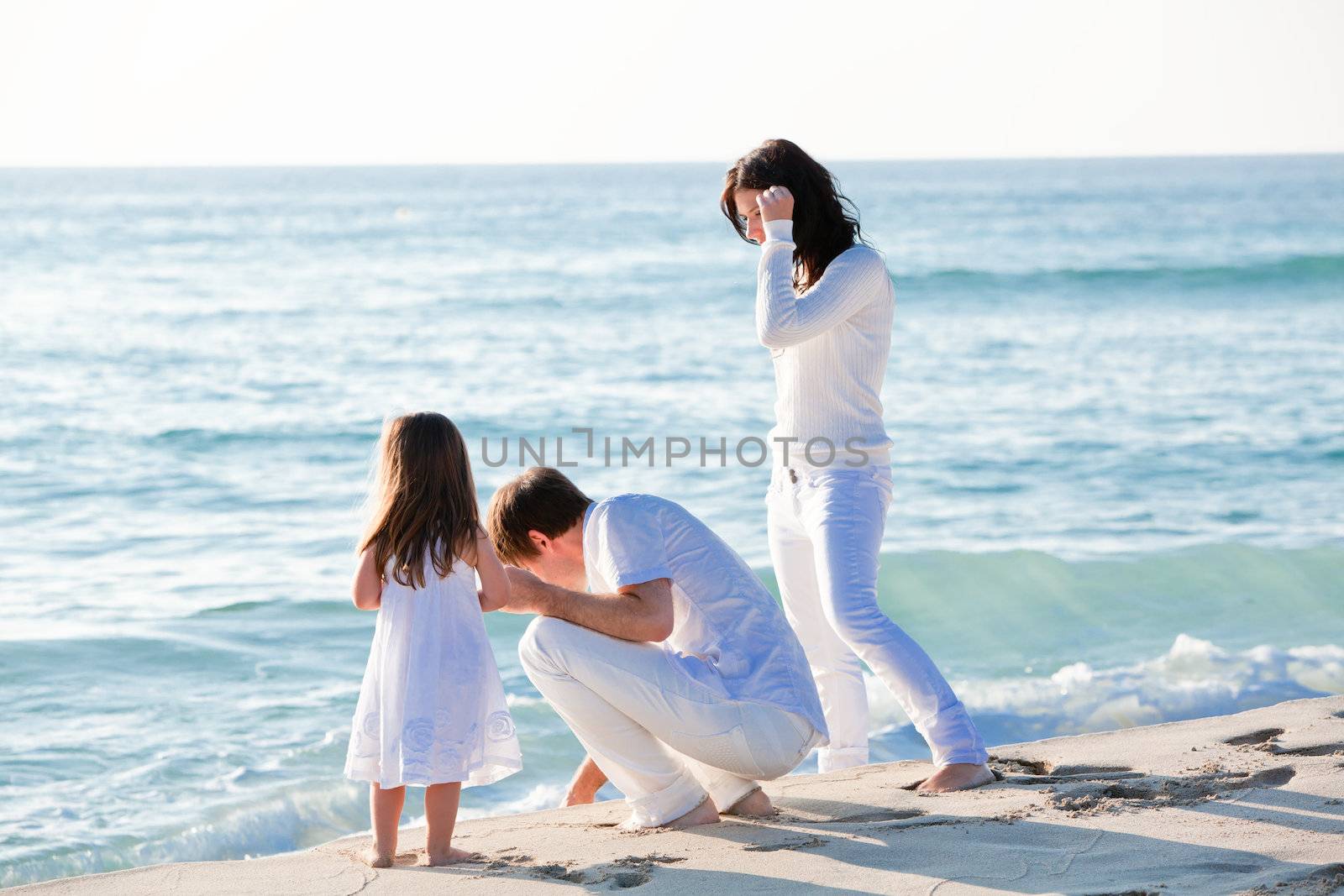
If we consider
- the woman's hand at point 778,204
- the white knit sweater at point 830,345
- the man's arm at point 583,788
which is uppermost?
the woman's hand at point 778,204

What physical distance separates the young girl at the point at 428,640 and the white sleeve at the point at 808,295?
88cm

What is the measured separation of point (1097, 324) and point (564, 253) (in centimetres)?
1510

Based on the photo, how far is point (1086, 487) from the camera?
9.60m

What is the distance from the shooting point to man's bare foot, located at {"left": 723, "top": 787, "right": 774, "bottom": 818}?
313cm

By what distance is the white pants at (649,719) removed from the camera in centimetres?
297

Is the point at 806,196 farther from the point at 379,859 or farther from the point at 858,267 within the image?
the point at 379,859

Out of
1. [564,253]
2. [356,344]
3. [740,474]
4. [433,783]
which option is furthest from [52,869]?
[564,253]

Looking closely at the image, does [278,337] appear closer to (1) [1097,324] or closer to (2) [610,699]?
(1) [1097,324]

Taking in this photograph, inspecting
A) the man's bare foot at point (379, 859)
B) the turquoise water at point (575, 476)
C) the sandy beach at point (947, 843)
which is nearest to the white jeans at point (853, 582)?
the sandy beach at point (947, 843)

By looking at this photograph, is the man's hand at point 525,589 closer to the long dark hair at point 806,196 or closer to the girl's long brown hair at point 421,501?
the girl's long brown hair at point 421,501

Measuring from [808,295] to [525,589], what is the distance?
3.40 ft

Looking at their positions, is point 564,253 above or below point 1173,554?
above

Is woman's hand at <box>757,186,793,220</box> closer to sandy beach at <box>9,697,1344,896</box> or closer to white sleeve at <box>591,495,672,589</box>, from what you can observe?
white sleeve at <box>591,495,672,589</box>

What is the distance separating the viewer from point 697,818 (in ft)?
10.00
